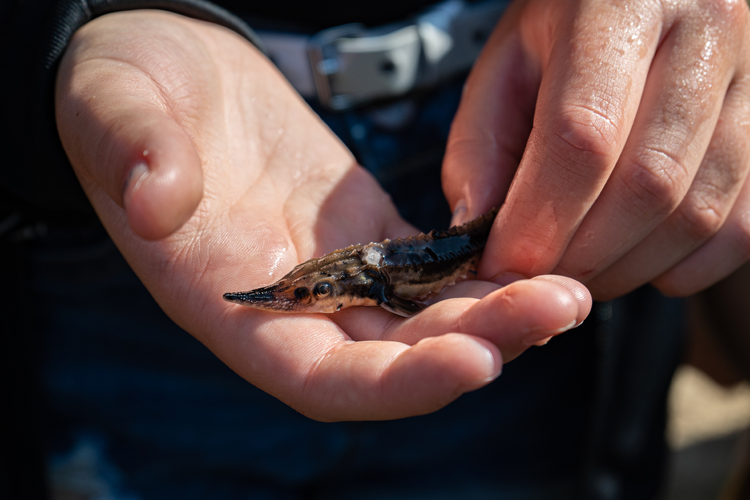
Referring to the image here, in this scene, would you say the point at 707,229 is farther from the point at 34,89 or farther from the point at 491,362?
the point at 34,89

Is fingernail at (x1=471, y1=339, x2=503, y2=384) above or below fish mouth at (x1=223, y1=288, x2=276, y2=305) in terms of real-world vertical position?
above

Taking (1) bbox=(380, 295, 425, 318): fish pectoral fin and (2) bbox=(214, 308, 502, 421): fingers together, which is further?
(1) bbox=(380, 295, 425, 318): fish pectoral fin

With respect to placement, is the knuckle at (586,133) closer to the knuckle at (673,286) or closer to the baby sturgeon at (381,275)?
the baby sturgeon at (381,275)

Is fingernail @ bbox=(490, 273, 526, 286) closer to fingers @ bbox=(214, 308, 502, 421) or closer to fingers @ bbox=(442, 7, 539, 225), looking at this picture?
fingers @ bbox=(442, 7, 539, 225)

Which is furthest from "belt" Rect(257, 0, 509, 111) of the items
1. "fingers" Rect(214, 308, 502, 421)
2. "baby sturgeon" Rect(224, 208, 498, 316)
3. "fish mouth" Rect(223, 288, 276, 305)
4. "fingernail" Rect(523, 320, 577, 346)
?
"fingernail" Rect(523, 320, 577, 346)

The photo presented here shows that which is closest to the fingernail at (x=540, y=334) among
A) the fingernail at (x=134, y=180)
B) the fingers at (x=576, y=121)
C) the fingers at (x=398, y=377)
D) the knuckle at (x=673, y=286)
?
the fingers at (x=398, y=377)

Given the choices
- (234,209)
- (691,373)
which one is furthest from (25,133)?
(691,373)

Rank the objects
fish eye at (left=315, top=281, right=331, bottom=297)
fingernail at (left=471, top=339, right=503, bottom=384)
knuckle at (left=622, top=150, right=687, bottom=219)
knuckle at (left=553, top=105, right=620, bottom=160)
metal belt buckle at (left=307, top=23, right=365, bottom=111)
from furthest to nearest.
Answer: metal belt buckle at (left=307, top=23, right=365, bottom=111) → fish eye at (left=315, top=281, right=331, bottom=297) → knuckle at (left=622, top=150, right=687, bottom=219) → knuckle at (left=553, top=105, right=620, bottom=160) → fingernail at (left=471, top=339, right=503, bottom=384)

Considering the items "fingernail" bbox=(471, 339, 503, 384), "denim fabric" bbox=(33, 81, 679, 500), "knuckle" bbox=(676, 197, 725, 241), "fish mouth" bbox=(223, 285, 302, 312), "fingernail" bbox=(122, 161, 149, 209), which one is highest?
"fingernail" bbox=(122, 161, 149, 209)
